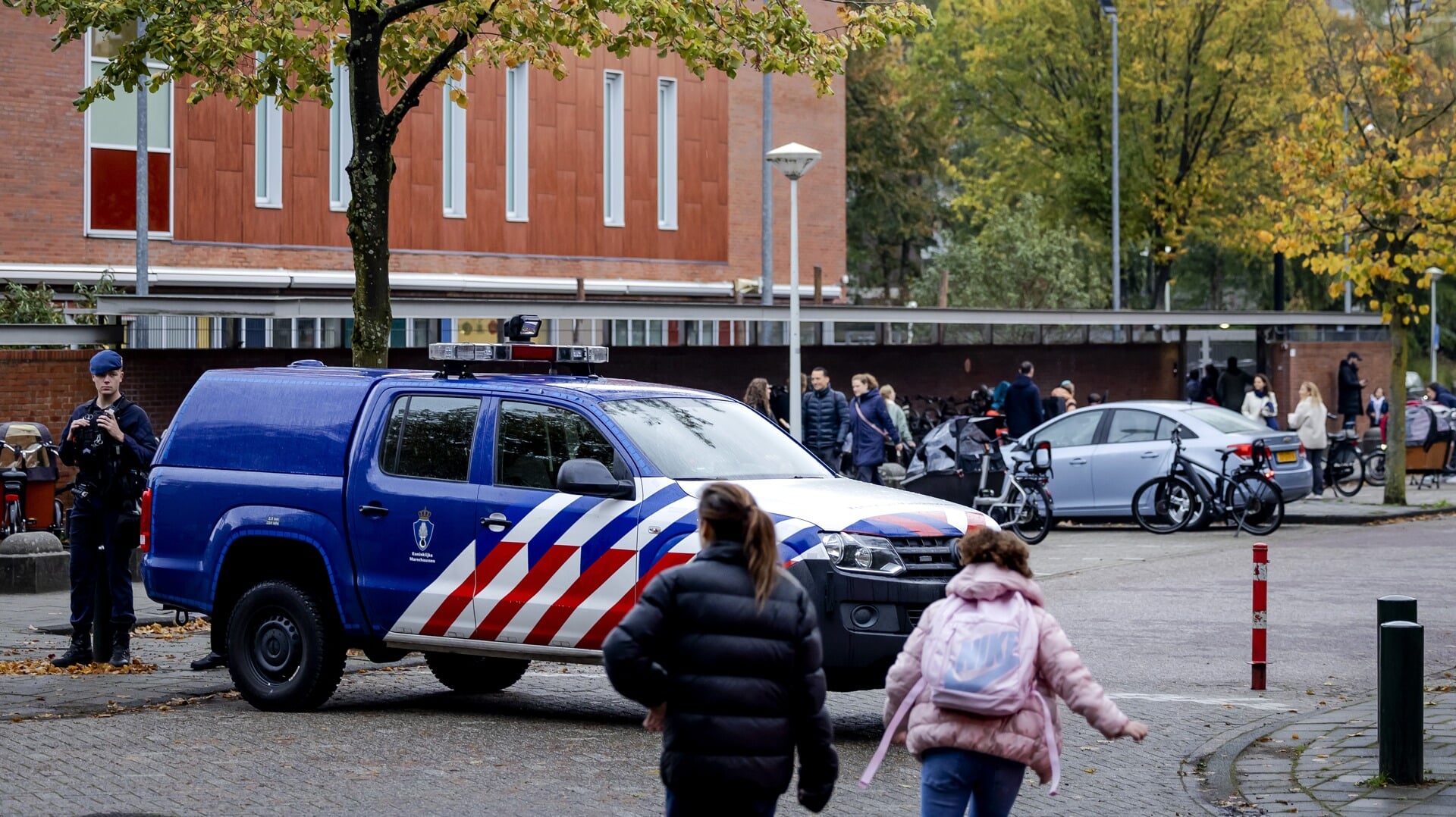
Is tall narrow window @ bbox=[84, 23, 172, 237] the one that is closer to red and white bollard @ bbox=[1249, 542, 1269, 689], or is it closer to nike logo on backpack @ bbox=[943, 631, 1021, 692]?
red and white bollard @ bbox=[1249, 542, 1269, 689]

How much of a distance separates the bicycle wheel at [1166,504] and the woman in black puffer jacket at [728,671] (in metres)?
16.9

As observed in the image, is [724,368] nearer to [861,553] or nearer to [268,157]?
[268,157]

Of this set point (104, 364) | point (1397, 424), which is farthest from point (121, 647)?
point (1397, 424)

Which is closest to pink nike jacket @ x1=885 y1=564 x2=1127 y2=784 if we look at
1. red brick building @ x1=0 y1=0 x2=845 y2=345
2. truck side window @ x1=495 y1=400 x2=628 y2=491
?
truck side window @ x1=495 y1=400 x2=628 y2=491

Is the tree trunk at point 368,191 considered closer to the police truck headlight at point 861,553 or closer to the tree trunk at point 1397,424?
the police truck headlight at point 861,553

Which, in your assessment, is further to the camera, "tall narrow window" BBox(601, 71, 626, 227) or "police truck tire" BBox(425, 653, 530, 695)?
"tall narrow window" BBox(601, 71, 626, 227)

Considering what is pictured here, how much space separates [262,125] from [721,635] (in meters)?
27.1

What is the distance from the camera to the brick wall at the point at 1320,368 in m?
38.8

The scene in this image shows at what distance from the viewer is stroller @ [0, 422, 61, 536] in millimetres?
17859

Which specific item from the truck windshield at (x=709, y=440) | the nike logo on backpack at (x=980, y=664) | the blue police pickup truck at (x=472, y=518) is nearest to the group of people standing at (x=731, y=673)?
the nike logo on backpack at (x=980, y=664)

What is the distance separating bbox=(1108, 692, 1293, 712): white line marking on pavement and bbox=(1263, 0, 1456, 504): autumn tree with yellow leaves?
570 inches

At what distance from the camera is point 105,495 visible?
11234 millimetres

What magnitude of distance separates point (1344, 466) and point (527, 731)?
66.4 feet

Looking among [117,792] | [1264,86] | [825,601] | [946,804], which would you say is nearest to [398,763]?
[117,792]
